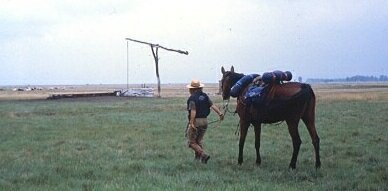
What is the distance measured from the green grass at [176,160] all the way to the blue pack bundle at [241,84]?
156cm

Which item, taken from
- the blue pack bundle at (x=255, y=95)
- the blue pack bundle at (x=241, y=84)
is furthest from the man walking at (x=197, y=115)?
the blue pack bundle at (x=255, y=95)

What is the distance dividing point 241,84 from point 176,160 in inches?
88.5

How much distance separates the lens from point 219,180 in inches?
398

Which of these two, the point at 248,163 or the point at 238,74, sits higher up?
the point at 238,74

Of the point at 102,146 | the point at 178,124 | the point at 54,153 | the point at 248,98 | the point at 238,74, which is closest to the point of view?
the point at 248,98

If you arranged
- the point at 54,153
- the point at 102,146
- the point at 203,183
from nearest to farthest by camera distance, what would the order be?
the point at 203,183, the point at 54,153, the point at 102,146

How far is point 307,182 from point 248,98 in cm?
264

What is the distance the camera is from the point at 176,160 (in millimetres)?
13031

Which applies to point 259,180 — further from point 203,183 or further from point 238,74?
point 238,74

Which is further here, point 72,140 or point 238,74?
point 72,140

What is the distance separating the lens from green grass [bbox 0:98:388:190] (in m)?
9.88

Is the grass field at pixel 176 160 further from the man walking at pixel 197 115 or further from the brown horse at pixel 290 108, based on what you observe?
the brown horse at pixel 290 108

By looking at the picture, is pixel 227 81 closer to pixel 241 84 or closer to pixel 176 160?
pixel 241 84

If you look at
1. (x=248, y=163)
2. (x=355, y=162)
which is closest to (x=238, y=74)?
(x=248, y=163)
